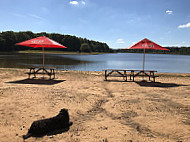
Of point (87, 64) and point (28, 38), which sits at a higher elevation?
point (28, 38)

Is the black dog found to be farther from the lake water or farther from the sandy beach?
the lake water

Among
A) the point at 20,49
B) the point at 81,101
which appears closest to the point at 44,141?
the point at 81,101

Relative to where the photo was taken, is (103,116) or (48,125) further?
(103,116)

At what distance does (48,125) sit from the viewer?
351 centimetres

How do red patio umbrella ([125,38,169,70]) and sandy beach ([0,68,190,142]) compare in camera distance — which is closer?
sandy beach ([0,68,190,142])

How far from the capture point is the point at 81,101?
5770 mm

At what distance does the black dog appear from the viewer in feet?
11.0

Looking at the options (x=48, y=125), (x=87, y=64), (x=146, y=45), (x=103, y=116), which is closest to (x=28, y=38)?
(x=87, y=64)

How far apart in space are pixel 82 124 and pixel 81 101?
186cm

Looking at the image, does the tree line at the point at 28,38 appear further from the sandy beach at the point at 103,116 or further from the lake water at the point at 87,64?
the sandy beach at the point at 103,116

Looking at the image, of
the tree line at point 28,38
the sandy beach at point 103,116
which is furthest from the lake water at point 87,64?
the tree line at point 28,38

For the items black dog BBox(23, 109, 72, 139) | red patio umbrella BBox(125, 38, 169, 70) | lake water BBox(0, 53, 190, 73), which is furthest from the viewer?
lake water BBox(0, 53, 190, 73)

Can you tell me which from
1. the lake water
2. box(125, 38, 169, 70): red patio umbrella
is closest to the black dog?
box(125, 38, 169, 70): red patio umbrella

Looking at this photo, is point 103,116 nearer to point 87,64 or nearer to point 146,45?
point 146,45
